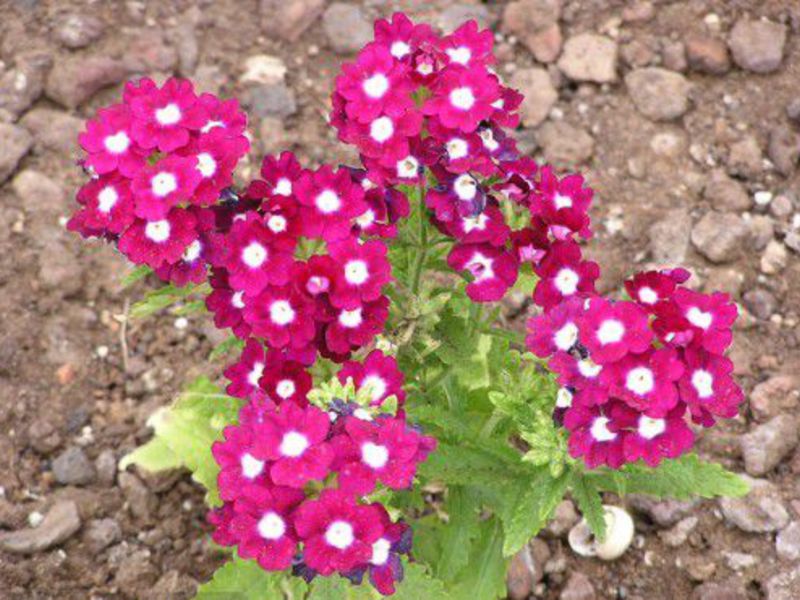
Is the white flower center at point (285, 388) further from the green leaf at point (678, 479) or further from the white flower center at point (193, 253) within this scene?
the green leaf at point (678, 479)

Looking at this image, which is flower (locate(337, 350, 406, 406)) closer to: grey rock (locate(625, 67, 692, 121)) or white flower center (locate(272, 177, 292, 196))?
white flower center (locate(272, 177, 292, 196))

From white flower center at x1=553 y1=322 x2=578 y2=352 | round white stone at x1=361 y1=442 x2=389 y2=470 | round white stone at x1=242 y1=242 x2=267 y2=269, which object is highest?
round white stone at x1=242 y1=242 x2=267 y2=269

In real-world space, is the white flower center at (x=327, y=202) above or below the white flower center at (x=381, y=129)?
below

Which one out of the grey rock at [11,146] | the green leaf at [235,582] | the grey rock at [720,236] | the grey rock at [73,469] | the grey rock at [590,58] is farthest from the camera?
the grey rock at [590,58]

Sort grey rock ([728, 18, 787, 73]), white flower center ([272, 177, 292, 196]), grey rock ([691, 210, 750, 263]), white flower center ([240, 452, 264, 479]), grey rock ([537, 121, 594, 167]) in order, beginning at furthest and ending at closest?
grey rock ([728, 18, 787, 73]), grey rock ([537, 121, 594, 167]), grey rock ([691, 210, 750, 263]), white flower center ([272, 177, 292, 196]), white flower center ([240, 452, 264, 479])


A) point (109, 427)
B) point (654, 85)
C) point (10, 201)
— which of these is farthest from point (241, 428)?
point (654, 85)

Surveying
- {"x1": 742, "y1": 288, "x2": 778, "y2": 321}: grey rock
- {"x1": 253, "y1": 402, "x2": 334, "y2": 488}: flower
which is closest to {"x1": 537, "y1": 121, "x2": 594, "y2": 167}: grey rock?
Answer: {"x1": 742, "y1": 288, "x2": 778, "y2": 321}: grey rock

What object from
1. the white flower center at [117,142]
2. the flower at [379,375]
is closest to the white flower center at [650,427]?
the flower at [379,375]
